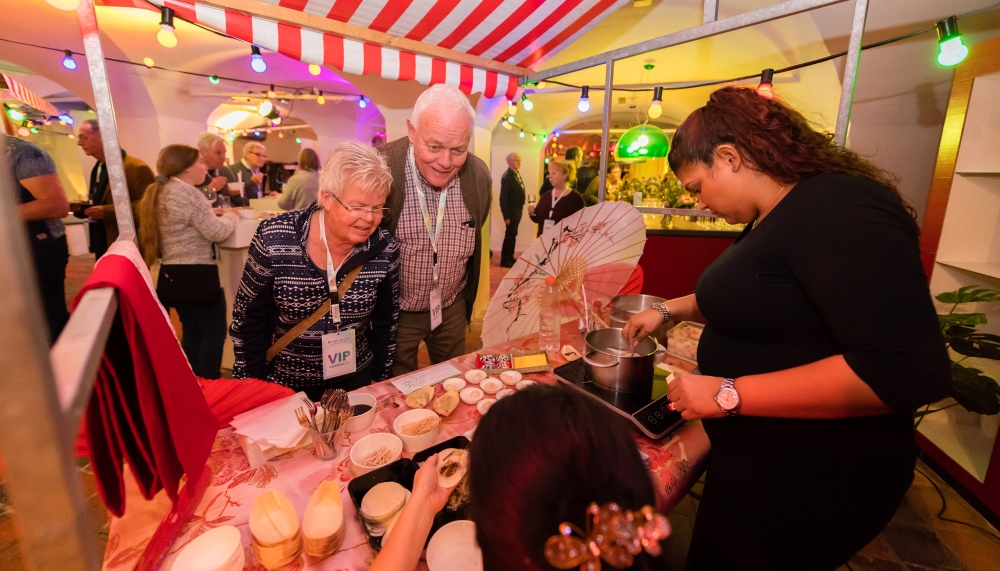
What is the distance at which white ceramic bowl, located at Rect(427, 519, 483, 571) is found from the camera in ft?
2.85

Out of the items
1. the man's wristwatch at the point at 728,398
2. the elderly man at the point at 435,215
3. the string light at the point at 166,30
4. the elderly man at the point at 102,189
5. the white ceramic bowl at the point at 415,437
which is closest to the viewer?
the man's wristwatch at the point at 728,398

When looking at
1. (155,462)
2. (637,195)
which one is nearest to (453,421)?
(155,462)

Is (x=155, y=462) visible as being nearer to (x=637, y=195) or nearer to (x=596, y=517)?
(x=596, y=517)

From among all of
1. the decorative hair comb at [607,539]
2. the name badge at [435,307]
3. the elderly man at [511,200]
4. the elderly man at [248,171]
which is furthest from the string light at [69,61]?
the decorative hair comb at [607,539]

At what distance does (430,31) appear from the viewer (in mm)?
2721

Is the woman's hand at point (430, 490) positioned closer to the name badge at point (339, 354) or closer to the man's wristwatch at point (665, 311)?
the name badge at point (339, 354)

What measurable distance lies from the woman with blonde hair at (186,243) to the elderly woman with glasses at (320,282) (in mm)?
1746

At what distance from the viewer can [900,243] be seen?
0.84m

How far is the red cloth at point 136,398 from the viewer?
69 cm

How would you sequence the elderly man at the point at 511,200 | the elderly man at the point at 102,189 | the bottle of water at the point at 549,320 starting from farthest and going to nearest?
the elderly man at the point at 511,200, the elderly man at the point at 102,189, the bottle of water at the point at 549,320

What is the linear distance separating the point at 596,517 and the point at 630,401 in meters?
0.84

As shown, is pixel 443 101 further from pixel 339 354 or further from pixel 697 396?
pixel 697 396

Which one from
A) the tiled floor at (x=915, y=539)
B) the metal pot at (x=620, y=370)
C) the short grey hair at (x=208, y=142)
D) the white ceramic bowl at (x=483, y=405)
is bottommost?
the tiled floor at (x=915, y=539)

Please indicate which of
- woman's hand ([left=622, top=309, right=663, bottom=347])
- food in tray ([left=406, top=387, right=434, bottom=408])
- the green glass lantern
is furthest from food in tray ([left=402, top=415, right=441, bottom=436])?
the green glass lantern
